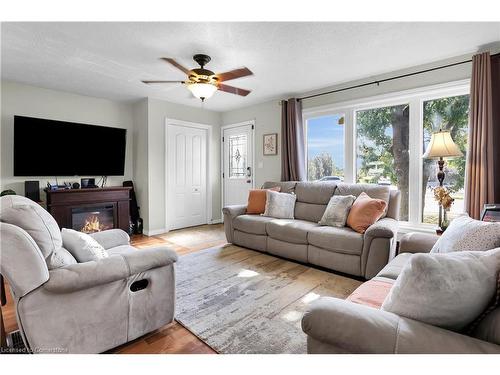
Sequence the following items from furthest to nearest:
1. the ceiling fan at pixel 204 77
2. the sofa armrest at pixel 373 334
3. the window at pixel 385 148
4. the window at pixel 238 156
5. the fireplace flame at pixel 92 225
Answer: the window at pixel 238 156 → the fireplace flame at pixel 92 225 → the window at pixel 385 148 → the ceiling fan at pixel 204 77 → the sofa armrest at pixel 373 334

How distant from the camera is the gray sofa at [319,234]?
2627mm

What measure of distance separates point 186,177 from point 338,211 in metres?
3.09

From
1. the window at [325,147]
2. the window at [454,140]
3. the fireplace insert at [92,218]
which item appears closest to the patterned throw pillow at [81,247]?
the fireplace insert at [92,218]

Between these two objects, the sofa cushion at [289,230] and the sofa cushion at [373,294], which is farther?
the sofa cushion at [289,230]

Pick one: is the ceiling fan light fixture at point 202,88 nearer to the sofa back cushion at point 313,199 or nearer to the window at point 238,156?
the sofa back cushion at point 313,199

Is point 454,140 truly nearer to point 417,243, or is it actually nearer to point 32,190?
point 417,243

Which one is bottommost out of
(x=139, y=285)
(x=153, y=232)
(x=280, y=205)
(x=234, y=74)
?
→ (x=153, y=232)

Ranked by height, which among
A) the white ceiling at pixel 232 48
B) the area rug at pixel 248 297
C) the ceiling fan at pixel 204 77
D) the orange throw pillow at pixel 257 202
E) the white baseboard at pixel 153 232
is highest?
the white ceiling at pixel 232 48

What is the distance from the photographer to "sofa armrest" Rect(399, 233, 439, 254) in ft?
6.91

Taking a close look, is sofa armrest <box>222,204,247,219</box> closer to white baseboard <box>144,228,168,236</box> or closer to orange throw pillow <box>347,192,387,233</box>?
white baseboard <box>144,228,168,236</box>

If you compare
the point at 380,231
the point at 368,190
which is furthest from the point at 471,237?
the point at 368,190

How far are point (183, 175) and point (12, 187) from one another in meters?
2.52

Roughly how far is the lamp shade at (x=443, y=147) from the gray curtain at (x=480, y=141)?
27cm

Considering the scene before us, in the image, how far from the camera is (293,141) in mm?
4293
